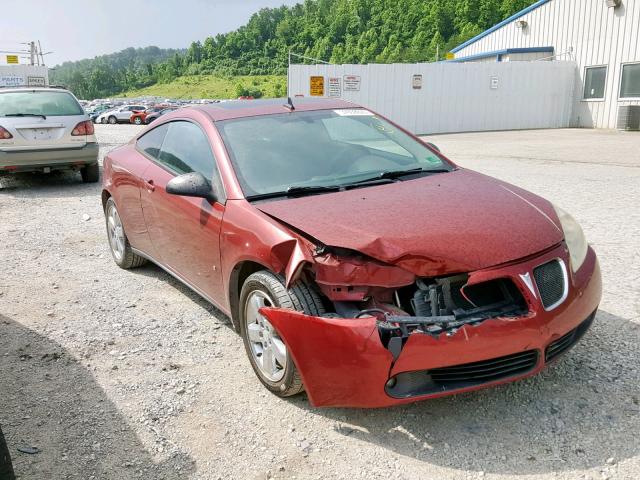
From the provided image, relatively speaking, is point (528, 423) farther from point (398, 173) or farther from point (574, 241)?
point (398, 173)

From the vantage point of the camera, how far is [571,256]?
10.3 feet

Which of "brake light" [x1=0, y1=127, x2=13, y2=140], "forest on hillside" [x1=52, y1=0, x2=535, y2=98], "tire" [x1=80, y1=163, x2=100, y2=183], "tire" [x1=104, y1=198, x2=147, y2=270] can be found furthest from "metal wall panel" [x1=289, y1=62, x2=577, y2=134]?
"forest on hillside" [x1=52, y1=0, x2=535, y2=98]

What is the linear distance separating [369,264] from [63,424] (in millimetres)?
1800

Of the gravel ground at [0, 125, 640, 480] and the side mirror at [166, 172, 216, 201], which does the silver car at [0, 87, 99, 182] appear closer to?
the gravel ground at [0, 125, 640, 480]

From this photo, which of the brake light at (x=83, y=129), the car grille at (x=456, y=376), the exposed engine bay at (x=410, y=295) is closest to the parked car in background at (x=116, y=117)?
the brake light at (x=83, y=129)

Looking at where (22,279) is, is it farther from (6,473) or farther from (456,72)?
(456,72)

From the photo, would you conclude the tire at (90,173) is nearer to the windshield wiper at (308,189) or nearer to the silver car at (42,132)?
the silver car at (42,132)

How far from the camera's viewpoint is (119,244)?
5680mm

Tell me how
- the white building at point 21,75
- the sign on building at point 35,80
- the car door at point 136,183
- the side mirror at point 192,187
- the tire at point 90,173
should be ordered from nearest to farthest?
1. the side mirror at point 192,187
2. the car door at point 136,183
3. the tire at point 90,173
4. the white building at point 21,75
5. the sign on building at point 35,80

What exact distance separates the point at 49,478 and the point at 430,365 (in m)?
1.77

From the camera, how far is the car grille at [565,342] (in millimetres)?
2921

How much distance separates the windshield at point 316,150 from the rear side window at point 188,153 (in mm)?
155

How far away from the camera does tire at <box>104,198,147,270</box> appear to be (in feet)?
18.1

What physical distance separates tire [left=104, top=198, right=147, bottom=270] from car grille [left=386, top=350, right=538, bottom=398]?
11.0 ft
